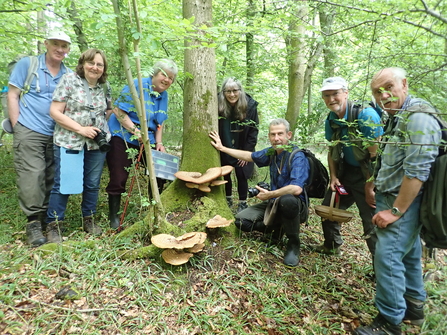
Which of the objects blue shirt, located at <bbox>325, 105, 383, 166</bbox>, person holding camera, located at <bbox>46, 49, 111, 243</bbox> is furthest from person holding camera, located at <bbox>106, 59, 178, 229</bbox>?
blue shirt, located at <bbox>325, 105, 383, 166</bbox>

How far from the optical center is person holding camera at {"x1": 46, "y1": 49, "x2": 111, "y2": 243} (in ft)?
10.7

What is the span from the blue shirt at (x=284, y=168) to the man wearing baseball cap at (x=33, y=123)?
2.82 m

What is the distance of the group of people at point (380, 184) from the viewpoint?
7.03 feet

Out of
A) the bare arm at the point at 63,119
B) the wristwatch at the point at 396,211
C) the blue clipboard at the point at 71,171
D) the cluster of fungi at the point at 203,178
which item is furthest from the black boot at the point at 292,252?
the bare arm at the point at 63,119

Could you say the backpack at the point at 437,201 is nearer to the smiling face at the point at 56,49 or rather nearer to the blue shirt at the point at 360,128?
the blue shirt at the point at 360,128

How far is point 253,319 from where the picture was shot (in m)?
2.57

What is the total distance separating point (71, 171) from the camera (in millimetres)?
3326

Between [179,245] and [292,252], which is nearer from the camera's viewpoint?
[179,245]

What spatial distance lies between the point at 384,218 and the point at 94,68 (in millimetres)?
3654

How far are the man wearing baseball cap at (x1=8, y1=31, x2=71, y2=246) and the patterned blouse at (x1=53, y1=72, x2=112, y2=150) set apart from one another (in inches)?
8.5

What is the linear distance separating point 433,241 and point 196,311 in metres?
2.25

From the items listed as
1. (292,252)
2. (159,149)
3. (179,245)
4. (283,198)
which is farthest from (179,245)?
(159,149)

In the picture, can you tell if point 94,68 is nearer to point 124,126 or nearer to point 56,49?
Answer: point 56,49

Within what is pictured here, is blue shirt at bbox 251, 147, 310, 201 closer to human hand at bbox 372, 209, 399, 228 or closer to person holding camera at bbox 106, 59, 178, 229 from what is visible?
human hand at bbox 372, 209, 399, 228
